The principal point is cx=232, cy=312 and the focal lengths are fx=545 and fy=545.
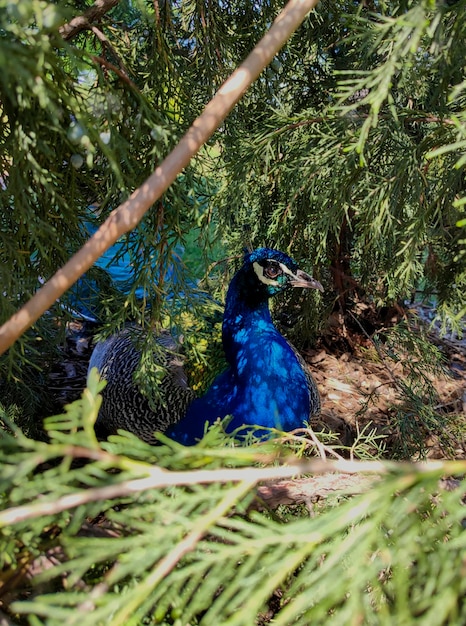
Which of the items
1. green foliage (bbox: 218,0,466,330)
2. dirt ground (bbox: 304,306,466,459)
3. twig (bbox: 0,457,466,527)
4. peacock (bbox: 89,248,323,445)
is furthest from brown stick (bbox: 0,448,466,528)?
dirt ground (bbox: 304,306,466,459)

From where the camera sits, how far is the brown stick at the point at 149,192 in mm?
677

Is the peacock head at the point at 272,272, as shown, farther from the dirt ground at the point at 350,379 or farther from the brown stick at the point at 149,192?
the brown stick at the point at 149,192

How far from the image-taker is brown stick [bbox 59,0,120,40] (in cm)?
92

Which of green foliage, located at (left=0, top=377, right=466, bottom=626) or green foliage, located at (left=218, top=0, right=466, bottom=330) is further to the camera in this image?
green foliage, located at (left=218, top=0, right=466, bottom=330)

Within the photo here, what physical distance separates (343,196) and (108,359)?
55.8 inches

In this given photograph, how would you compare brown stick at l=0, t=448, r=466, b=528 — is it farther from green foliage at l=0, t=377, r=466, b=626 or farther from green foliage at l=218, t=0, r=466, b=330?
green foliage at l=218, t=0, r=466, b=330

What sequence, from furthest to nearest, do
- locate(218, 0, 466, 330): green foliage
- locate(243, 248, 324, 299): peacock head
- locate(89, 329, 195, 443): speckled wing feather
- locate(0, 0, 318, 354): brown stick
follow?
locate(89, 329, 195, 443): speckled wing feather < locate(243, 248, 324, 299): peacock head < locate(218, 0, 466, 330): green foliage < locate(0, 0, 318, 354): brown stick

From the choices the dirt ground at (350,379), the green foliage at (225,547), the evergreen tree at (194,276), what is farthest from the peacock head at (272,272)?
the green foliage at (225,547)

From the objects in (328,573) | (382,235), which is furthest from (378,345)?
(328,573)

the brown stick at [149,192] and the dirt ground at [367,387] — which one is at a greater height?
the brown stick at [149,192]

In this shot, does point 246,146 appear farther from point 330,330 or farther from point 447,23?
point 330,330

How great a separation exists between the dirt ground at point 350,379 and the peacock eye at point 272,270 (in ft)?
2.45

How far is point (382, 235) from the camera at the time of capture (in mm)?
1546

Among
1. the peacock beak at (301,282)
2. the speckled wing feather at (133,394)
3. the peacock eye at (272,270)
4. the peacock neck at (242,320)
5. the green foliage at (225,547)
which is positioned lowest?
the green foliage at (225,547)
